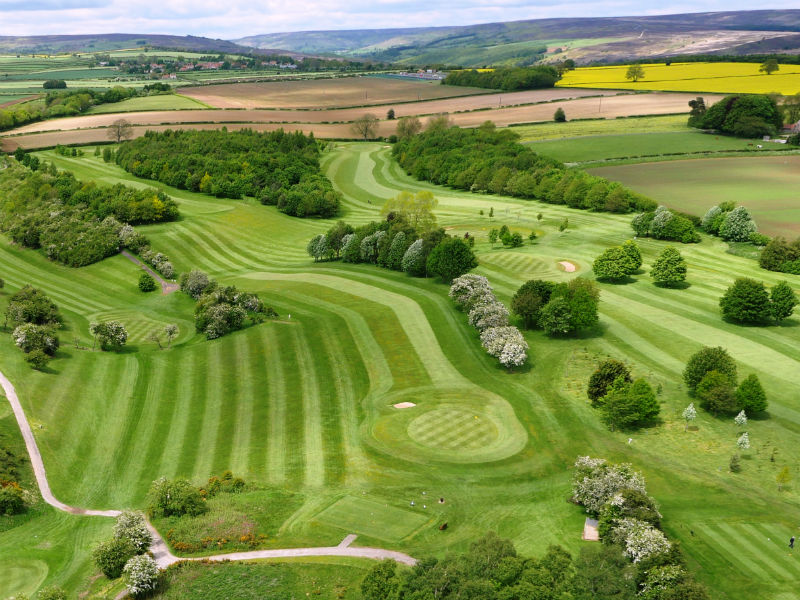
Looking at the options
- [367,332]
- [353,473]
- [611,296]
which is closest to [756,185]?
[611,296]

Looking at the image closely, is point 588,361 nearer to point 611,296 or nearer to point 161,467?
point 611,296

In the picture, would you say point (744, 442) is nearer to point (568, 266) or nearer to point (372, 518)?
point (372, 518)

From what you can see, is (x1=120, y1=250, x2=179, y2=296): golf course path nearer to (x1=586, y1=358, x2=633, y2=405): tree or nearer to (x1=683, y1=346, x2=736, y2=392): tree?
(x1=586, y1=358, x2=633, y2=405): tree

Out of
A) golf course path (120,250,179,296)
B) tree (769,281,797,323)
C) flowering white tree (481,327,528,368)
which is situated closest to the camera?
flowering white tree (481,327,528,368)

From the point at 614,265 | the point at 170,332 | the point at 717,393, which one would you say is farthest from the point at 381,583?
the point at 614,265

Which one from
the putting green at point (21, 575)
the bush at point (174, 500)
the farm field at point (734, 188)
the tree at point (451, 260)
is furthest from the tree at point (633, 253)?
the putting green at point (21, 575)

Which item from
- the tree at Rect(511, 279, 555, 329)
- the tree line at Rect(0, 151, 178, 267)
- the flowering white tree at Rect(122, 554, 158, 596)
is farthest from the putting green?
the tree line at Rect(0, 151, 178, 267)
